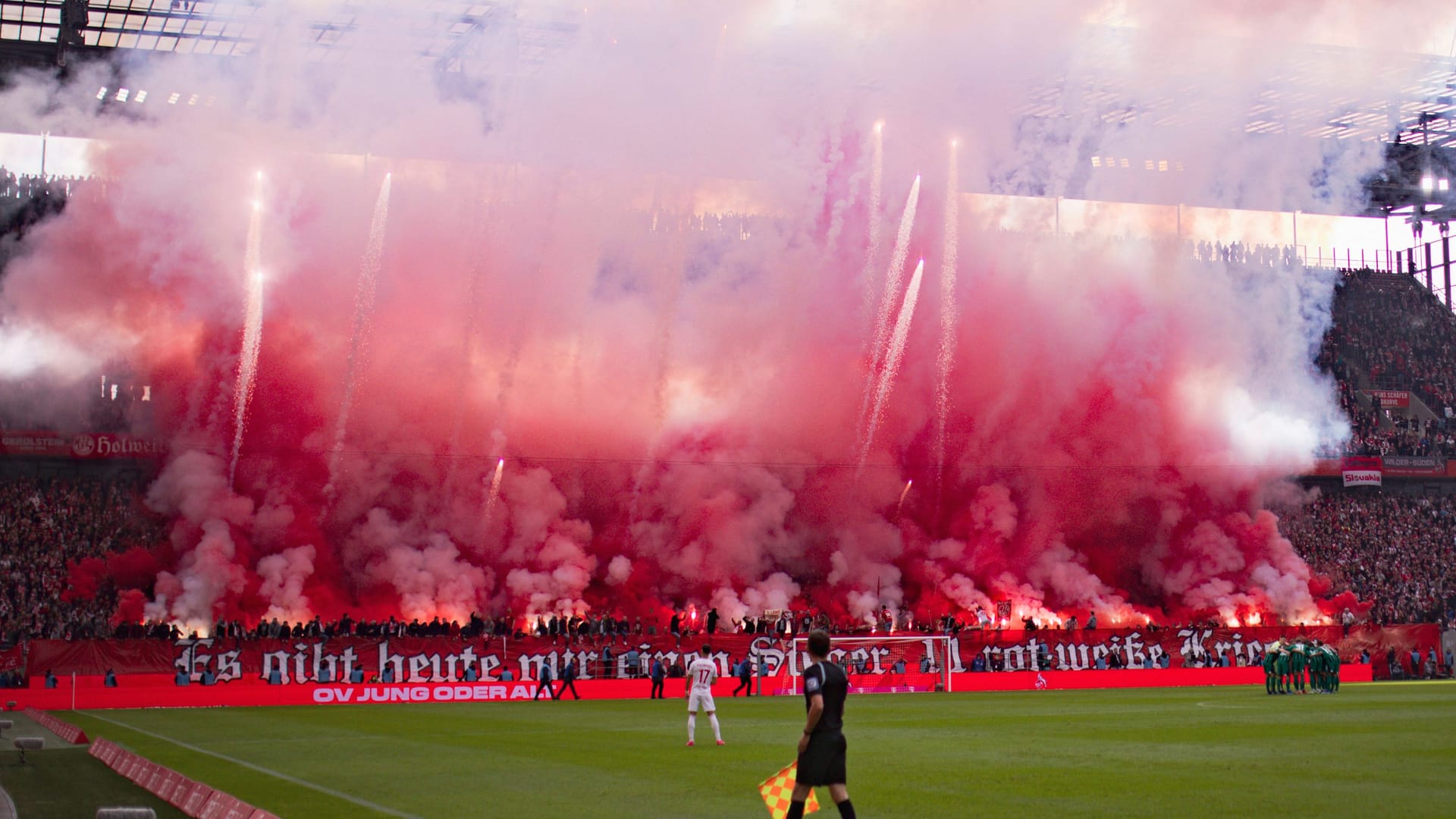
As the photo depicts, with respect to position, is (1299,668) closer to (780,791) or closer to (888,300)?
(888,300)

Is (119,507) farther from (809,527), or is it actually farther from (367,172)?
(809,527)

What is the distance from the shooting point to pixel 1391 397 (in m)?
71.8

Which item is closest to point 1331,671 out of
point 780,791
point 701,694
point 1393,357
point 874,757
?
point 701,694

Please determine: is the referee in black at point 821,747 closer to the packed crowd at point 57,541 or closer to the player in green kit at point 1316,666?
the player in green kit at point 1316,666

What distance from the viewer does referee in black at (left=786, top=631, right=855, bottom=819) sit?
1195cm

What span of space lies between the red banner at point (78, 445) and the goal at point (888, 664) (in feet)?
90.1

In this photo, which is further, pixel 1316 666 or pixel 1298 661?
pixel 1316 666

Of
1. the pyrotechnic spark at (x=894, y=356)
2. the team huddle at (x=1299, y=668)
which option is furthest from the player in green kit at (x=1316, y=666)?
the pyrotechnic spark at (x=894, y=356)

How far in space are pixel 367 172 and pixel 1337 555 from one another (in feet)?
150

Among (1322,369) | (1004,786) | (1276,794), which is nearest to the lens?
(1276,794)

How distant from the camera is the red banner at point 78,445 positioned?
56.2 m

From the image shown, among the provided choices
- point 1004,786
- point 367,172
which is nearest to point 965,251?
point 367,172

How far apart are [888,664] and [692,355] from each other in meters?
19.3

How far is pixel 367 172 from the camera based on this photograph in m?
59.4
